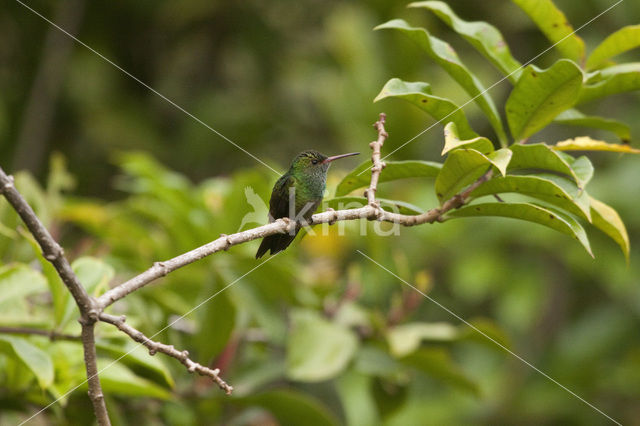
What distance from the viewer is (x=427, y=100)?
1962 millimetres

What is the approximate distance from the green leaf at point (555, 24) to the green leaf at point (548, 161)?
596 mm

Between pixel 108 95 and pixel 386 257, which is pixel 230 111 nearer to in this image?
pixel 108 95

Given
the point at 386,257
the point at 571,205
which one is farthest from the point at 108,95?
the point at 571,205

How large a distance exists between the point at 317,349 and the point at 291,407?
0.26 meters

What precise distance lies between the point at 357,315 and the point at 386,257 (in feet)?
1.61

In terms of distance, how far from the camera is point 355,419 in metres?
4.08

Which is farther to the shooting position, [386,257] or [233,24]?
[233,24]

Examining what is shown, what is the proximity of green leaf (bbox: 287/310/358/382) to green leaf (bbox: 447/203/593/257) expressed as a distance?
43.9 inches

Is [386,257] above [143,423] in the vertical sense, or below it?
above

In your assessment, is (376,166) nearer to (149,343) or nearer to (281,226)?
(281,226)

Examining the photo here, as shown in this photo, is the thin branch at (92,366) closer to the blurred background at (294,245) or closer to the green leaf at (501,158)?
the blurred background at (294,245)

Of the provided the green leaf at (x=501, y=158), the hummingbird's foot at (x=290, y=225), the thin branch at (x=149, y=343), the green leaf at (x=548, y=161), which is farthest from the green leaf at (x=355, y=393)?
the thin branch at (x=149, y=343)

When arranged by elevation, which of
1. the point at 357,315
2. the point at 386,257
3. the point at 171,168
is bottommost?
the point at 357,315

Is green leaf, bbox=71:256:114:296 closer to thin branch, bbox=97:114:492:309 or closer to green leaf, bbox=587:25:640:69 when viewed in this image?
thin branch, bbox=97:114:492:309
